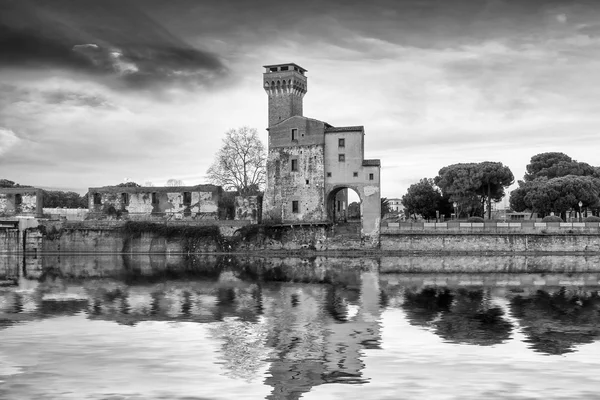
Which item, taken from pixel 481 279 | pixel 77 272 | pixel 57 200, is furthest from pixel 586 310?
pixel 57 200

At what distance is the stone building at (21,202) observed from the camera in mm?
58344

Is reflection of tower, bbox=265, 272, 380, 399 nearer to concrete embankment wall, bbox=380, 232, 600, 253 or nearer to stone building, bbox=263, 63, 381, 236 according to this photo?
concrete embankment wall, bbox=380, 232, 600, 253

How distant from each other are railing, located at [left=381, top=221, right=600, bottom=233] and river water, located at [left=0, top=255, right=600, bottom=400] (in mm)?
16546

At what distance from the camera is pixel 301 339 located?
16.7 m

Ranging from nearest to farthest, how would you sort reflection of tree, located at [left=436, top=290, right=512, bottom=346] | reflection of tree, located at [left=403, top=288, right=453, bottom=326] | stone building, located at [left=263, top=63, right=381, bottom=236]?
reflection of tree, located at [left=436, top=290, right=512, bottom=346], reflection of tree, located at [left=403, top=288, right=453, bottom=326], stone building, located at [left=263, top=63, right=381, bottom=236]

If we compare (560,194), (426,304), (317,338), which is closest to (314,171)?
(560,194)

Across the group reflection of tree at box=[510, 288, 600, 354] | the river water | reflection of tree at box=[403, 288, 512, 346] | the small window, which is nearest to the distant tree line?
the small window

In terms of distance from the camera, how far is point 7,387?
12297 mm

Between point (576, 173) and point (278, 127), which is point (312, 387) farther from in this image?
point (576, 173)

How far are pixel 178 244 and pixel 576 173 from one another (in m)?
49.9

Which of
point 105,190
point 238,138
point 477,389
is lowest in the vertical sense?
point 477,389

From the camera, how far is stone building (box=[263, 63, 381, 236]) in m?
52.5

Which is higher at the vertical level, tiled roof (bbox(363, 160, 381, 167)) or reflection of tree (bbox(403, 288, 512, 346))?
tiled roof (bbox(363, 160, 381, 167))

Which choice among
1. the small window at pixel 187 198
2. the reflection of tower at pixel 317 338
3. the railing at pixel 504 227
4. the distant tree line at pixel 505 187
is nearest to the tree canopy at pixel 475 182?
the distant tree line at pixel 505 187
